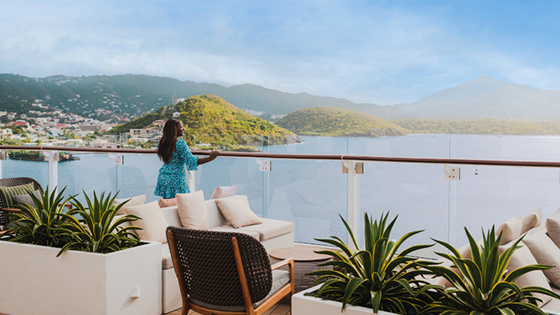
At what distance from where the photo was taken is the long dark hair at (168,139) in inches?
184

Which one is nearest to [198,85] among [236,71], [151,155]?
[236,71]

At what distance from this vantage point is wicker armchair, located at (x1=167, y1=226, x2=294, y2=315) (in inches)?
95.3

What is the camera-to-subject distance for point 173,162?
15.6 ft

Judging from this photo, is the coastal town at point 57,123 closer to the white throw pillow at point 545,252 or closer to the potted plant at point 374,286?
the white throw pillow at point 545,252

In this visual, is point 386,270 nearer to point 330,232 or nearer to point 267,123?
point 330,232

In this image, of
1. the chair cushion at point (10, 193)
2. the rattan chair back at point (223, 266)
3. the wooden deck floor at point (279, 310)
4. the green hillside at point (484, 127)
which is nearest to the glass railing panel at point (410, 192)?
the wooden deck floor at point (279, 310)

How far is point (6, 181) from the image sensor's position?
490 cm

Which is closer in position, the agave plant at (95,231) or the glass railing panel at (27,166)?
the agave plant at (95,231)

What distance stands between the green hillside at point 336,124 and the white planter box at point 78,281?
983 inches

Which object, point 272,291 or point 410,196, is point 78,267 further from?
point 410,196

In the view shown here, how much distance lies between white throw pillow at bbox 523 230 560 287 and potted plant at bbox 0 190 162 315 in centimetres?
224

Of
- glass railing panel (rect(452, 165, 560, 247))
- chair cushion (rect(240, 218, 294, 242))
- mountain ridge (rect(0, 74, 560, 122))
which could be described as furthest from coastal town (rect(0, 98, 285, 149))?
glass railing panel (rect(452, 165, 560, 247))

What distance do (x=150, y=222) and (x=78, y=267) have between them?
2.51 feet

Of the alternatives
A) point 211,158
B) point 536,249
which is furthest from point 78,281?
point 536,249
